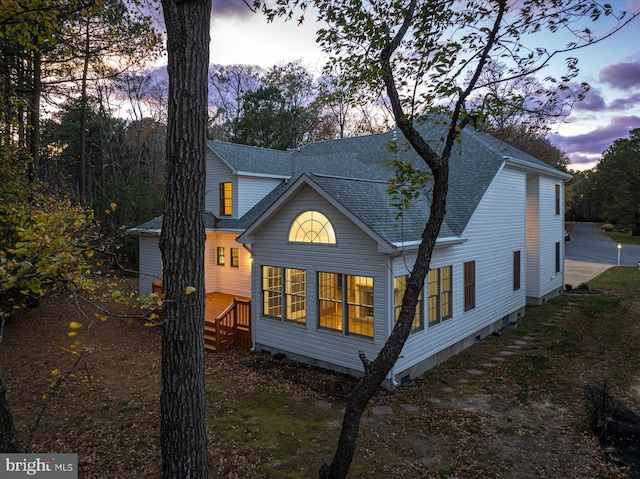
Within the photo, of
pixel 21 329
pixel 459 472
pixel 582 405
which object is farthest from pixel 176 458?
pixel 21 329

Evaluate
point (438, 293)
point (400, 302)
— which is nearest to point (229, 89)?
point (438, 293)

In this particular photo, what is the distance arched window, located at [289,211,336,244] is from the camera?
9.81 m

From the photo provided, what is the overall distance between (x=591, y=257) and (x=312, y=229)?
34.4m

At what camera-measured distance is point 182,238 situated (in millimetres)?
3973

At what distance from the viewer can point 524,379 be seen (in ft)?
31.2

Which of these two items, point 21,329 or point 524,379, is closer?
point 524,379

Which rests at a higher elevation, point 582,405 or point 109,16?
point 109,16

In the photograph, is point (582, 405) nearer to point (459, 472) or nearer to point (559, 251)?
point (459, 472)

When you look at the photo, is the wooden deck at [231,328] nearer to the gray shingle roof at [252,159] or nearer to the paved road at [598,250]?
the gray shingle roof at [252,159]

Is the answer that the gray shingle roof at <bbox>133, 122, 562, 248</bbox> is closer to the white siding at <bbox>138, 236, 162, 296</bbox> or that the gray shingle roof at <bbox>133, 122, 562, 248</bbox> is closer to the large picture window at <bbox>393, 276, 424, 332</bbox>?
the white siding at <bbox>138, 236, 162, 296</bbox>

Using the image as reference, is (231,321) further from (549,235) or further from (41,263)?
(549,235)

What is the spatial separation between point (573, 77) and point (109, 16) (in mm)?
9188

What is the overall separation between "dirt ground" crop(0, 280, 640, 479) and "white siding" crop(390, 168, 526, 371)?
0.82 meters

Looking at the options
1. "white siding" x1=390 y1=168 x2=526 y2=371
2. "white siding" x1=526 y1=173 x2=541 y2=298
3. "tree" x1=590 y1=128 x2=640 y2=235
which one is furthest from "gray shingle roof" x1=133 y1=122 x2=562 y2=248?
"tree" x1=590 y1=128 x2=640 y2=235
